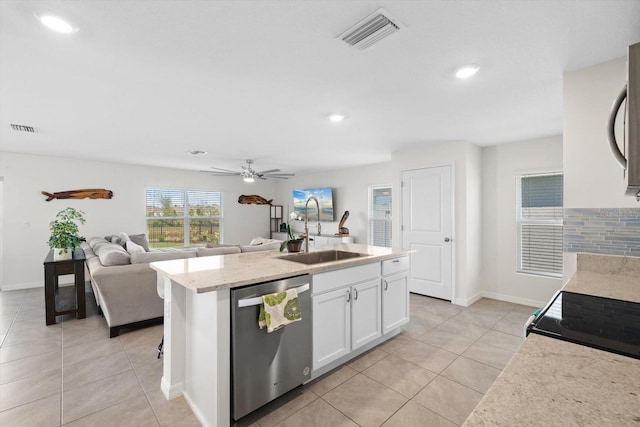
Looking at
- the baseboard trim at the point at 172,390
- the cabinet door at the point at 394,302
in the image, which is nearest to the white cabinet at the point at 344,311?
the cabinet door at the point at 394,302

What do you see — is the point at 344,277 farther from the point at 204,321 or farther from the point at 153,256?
the point at 153,256

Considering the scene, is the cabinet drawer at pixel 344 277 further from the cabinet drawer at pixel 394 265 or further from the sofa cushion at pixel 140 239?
the sofa cushion at pixel 140 239

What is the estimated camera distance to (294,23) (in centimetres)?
165

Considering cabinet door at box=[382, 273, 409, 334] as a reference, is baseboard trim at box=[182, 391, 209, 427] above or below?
below

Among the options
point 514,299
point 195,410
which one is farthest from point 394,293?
point 514,299

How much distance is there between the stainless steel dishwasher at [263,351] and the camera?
1.78 meters

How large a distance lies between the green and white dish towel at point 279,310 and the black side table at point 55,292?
3262mm

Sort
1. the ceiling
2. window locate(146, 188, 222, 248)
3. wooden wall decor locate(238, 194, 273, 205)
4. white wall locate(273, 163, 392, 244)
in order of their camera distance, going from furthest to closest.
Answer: wooden wall decor locate(238, 194, 273, 205), window locate(146, 188, 222, 248), white wall locate(273, 163, 392, 244), the ceiling

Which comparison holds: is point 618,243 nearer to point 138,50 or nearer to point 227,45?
point 227,45

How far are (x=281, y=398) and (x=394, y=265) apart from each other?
160 centimetres

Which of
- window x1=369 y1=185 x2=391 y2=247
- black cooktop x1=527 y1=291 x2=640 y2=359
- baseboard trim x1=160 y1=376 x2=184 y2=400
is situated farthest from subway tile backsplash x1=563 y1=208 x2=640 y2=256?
window x1=369 y1=185 x2=391 y2=247

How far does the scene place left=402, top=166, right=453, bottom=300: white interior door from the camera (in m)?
4.34

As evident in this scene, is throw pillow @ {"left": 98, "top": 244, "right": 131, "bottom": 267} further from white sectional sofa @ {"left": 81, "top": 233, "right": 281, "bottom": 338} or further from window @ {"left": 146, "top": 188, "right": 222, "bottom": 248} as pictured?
window @ {"left": 146, "top": 188, "right": 222, "bottom": 248}

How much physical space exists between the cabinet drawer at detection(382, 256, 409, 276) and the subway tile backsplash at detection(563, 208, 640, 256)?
1.36 meters
